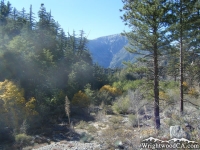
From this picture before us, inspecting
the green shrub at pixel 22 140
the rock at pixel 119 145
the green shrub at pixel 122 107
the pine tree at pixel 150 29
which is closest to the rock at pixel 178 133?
the rock at pixel 119 145

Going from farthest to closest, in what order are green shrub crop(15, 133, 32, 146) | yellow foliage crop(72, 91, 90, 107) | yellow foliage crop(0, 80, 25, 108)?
1. yellow foliage crop(72, 91, 90, 107)
2. yellow foliage crop(0, 80, 25, 108)
3. green shrub crop(15, 133, 32, 146)

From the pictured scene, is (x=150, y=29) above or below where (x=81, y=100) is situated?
above

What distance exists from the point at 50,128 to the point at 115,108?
853 cm

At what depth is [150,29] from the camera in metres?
9.62

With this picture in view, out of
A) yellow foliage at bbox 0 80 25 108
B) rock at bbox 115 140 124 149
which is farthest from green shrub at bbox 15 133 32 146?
rock at bbox 115 140 124 149

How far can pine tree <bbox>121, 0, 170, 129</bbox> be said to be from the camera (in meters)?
9.08

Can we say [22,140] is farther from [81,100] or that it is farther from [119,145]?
[81,100]

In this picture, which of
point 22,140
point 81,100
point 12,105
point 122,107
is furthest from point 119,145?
point 81,100

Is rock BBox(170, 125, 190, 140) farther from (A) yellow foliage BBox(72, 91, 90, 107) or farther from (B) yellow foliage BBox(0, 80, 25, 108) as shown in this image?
(A) yellow foliage BBox(72, 91, 90, 107)

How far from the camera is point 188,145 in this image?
14.8 feet

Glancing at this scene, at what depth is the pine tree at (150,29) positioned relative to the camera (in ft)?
29.8

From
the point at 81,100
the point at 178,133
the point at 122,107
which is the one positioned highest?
the point at 178,133

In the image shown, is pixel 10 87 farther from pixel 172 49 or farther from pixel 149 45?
pixel 172 49

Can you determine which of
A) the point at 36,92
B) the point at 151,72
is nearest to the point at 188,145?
the point at 151,72
